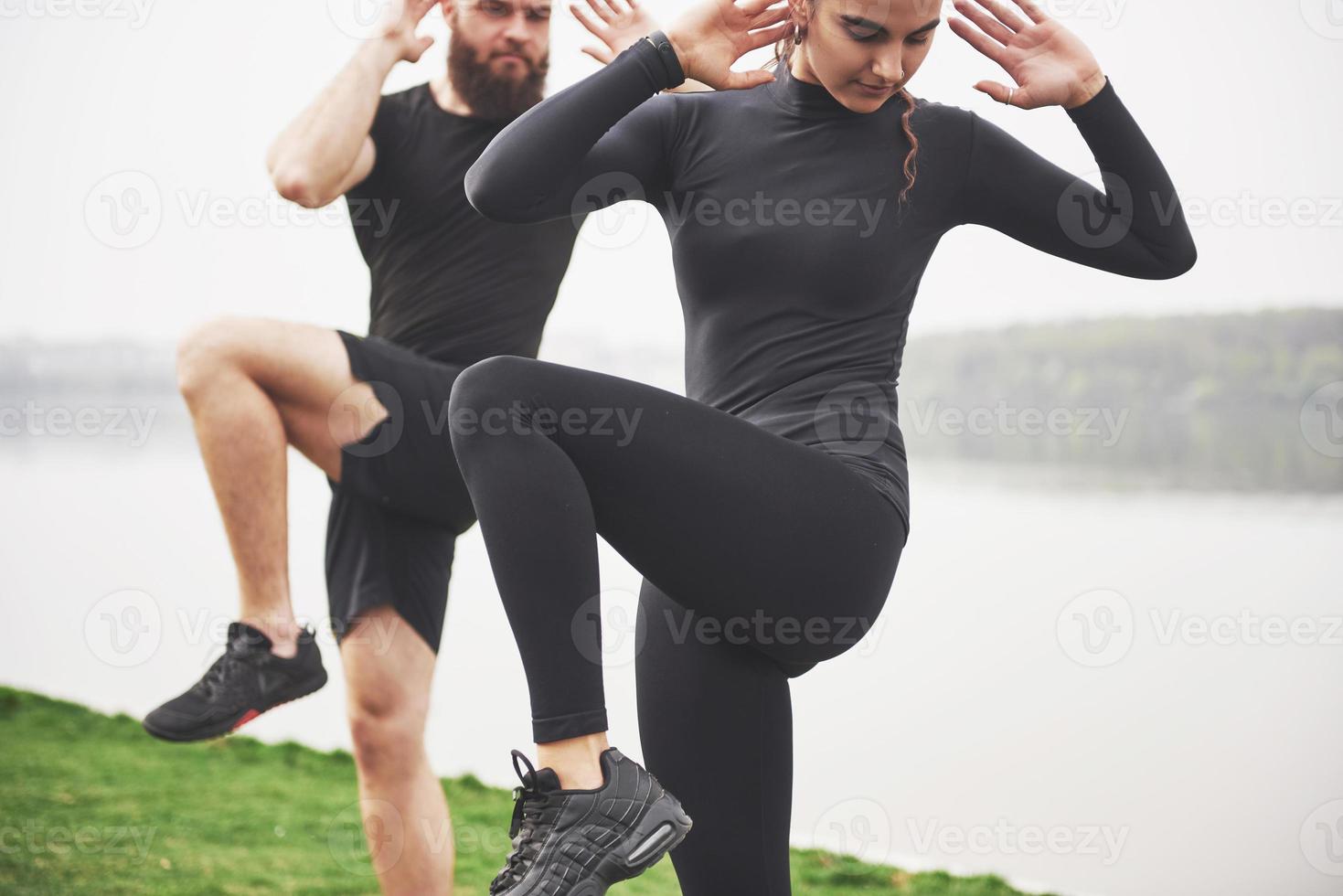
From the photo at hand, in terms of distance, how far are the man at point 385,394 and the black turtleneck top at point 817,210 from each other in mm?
681

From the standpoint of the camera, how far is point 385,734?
6.87ft

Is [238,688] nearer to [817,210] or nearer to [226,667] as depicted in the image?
[226,667]

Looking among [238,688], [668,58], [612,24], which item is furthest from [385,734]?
[668,58]

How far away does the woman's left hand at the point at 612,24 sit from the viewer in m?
1.65

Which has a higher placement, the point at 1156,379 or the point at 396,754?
the point at 1156,379

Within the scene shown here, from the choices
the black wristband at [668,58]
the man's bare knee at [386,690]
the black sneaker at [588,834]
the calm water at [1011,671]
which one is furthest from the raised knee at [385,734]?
the black wristband at [668,58]

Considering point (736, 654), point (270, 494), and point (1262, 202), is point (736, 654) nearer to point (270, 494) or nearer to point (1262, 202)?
point (270, 494)

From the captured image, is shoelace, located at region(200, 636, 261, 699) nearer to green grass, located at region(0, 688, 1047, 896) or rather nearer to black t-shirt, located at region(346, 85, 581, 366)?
black t-shirt, located at region(346, 85, 581, 366)

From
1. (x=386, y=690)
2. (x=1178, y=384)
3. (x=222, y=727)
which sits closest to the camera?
(x=222, y=727)

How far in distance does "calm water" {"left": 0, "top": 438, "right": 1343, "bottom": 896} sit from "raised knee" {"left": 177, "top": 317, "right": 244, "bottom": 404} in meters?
0.66

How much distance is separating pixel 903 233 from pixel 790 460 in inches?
12.5

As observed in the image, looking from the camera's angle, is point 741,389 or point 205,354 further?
point 205,354

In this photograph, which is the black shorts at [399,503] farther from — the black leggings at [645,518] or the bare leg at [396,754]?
the black leggings at [645,518]

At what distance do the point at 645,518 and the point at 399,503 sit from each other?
0.96 meters
